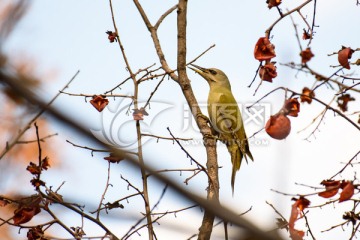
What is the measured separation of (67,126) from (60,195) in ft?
8.19

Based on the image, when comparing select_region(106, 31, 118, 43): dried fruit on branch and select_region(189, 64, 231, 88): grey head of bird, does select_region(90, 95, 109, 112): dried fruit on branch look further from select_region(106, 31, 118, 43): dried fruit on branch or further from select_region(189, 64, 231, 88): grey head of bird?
select_region(189, 64, 231, 88): grey head of bird

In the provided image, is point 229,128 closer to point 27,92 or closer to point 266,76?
point 266,76

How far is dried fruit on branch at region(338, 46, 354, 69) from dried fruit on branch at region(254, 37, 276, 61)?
48 cm

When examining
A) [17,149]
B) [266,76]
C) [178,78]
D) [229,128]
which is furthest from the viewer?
[229,128]

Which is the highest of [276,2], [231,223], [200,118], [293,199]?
[276,2]

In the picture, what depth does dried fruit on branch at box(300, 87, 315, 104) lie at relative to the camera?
3.00 meters

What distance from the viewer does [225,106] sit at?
6043 mm

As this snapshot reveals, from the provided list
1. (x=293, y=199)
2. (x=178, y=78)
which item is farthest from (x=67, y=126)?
(x=178, y=78)

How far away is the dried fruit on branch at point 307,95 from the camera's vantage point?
9.84ft

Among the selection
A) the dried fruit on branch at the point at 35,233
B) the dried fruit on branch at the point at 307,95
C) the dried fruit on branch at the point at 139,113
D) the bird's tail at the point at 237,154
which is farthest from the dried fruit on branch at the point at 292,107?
the bird's tail at the point at 237,154

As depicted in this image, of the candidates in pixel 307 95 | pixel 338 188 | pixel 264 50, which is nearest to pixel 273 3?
pixel 264 50

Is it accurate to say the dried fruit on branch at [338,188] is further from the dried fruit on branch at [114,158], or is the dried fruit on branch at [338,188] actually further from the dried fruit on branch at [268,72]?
the dried fruit on branch at [114,158]

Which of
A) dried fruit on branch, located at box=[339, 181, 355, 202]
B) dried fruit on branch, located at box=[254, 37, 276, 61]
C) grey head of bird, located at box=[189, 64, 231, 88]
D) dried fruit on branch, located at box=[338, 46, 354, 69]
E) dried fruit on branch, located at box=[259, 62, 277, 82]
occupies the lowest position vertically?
dried fruit on branch, located at box=[339, 181, 355, 202]

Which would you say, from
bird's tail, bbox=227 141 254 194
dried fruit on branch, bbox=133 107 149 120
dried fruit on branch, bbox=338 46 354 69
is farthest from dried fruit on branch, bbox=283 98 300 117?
bird's tail, bbox=227 141 254 194
